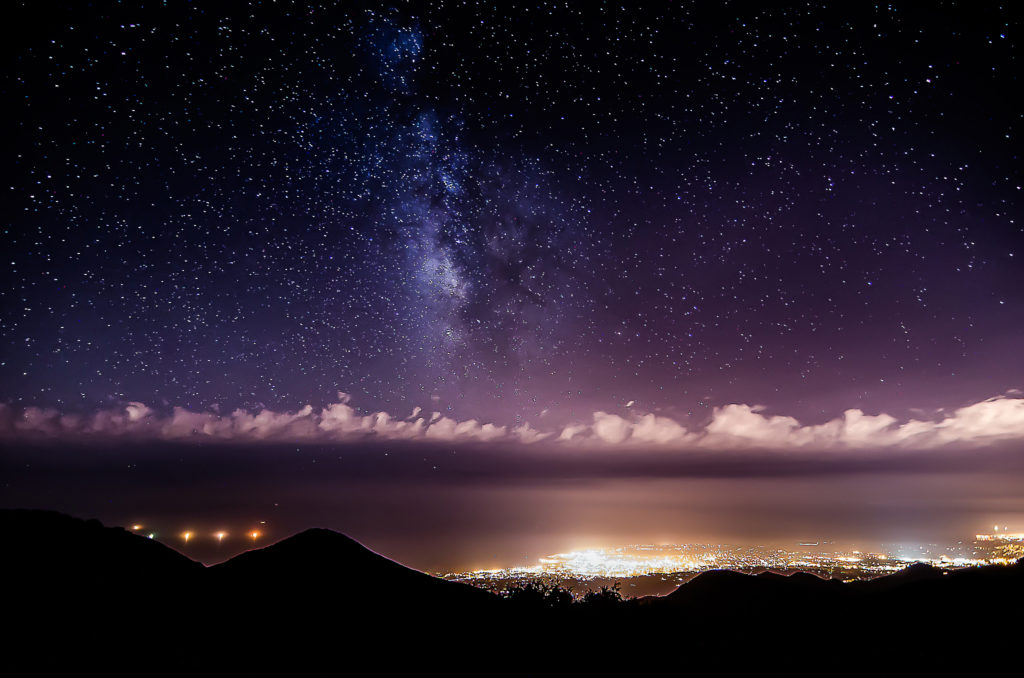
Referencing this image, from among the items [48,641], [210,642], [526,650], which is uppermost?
[48,641]

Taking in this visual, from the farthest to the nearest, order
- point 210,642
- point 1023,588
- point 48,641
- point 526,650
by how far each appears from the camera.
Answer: point 1023,588, point 526,650, point 210,642, point 48,641

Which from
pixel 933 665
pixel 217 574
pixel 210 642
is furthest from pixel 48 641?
pixel 933 665

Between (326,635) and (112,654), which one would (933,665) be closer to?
(326,635)

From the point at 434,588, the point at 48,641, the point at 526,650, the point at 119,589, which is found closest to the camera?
the point at 48,641

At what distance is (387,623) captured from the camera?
847 inches

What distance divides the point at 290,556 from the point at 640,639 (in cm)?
1933

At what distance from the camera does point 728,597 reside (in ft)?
104

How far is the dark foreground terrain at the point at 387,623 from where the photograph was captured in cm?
1511

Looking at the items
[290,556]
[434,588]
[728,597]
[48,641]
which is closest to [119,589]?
[48,641]

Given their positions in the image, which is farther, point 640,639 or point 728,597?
point 728,597

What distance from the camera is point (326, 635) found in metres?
19.4

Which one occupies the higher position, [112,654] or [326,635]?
[112,654]

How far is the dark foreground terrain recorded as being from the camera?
15.1 metres

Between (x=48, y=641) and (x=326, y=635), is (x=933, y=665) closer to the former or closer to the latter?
(x=326, y=635)
